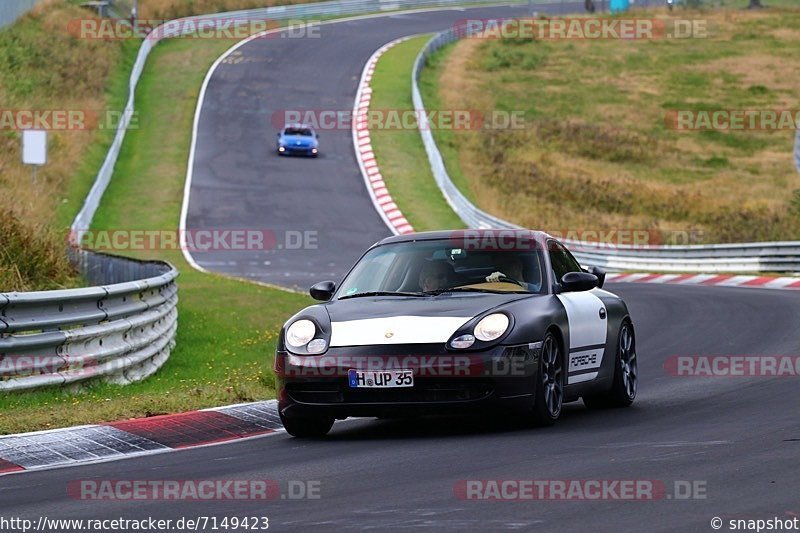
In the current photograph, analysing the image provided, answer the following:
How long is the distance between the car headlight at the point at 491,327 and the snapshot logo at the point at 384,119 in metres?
41.8

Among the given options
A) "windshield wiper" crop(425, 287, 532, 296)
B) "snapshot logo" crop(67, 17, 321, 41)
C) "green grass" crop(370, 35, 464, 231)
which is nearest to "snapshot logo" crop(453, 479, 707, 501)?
"windshield wiper" crop(425, 287, 532, 296)

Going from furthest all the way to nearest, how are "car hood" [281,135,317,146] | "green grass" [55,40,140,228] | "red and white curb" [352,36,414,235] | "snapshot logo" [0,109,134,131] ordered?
"car hood" [281,135,317,146], "snapshot logo" [0,109,134,131], "red and white curb" [352,36,414,235], "green grass" [55,40,140,228]

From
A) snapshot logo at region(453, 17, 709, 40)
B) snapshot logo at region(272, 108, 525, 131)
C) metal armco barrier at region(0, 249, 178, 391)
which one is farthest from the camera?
snapshot logo at region(453, 17, 709, 40)

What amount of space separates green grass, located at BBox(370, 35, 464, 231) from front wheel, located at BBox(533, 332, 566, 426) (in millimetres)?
27258

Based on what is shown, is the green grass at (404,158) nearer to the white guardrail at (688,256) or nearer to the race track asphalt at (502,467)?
the white guardrail at (688,256)

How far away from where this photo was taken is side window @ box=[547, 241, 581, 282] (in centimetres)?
1103

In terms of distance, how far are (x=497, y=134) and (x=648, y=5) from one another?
38.0m

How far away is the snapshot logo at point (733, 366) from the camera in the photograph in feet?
45.7

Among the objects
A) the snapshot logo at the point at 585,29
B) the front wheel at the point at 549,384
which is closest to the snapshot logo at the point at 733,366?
the front wheel at the point at 549,384

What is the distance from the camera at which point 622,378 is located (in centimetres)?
1159

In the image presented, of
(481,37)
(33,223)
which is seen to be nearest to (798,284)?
(33,223)

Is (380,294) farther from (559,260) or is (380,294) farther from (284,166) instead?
(284,166)

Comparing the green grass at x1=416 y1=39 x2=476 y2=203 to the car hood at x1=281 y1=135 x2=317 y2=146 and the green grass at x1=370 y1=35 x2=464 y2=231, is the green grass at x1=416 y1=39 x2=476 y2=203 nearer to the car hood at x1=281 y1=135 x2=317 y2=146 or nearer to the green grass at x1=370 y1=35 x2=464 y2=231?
the green grass at x1=370 y1=35 x2=464 y2=231

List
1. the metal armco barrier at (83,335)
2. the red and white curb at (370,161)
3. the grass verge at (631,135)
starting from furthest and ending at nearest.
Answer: the grass verge at (631,135) < the red and white curb at (370,161) < the metal armco barrier at (83,335)
